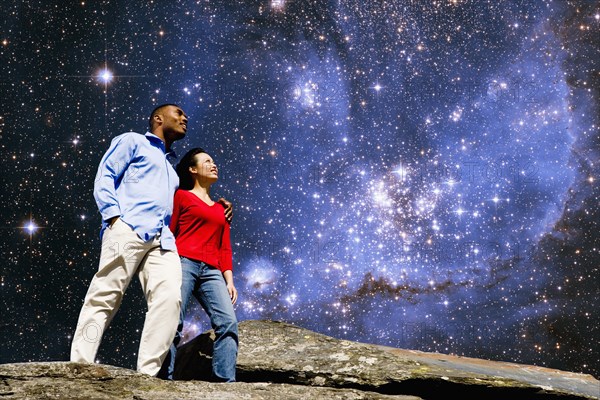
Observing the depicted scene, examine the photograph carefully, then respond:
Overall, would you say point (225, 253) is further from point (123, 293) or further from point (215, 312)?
point (123, 293)

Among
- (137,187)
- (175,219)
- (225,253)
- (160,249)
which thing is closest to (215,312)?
(225,253)

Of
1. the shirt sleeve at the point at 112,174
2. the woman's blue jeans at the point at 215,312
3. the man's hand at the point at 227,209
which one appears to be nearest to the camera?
the shirt sleeve at the point at 112,174

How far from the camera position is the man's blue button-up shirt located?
12.4 feet

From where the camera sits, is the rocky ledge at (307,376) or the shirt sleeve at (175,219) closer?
the rocky ledge at (307,376)

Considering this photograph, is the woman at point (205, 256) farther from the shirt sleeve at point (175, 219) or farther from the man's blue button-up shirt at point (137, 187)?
the man's blue button-up shirt at point (137, 187)

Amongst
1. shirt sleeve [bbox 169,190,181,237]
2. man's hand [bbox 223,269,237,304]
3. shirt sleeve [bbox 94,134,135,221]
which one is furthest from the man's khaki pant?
man's hand [bbox 223,269,237,304]

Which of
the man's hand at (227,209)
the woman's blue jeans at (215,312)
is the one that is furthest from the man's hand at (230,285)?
the man's hand at (227,209)

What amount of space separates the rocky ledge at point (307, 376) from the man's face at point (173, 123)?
1949 millimetres

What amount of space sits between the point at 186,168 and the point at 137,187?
98cm

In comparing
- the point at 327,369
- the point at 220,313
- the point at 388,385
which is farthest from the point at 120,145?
the point at 388,385

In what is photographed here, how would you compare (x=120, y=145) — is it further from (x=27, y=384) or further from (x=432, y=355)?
(x=432, y=355)

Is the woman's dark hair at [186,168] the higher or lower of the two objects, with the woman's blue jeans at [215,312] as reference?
higher

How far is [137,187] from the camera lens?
393 cm

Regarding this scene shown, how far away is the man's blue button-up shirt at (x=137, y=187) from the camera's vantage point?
377cm
